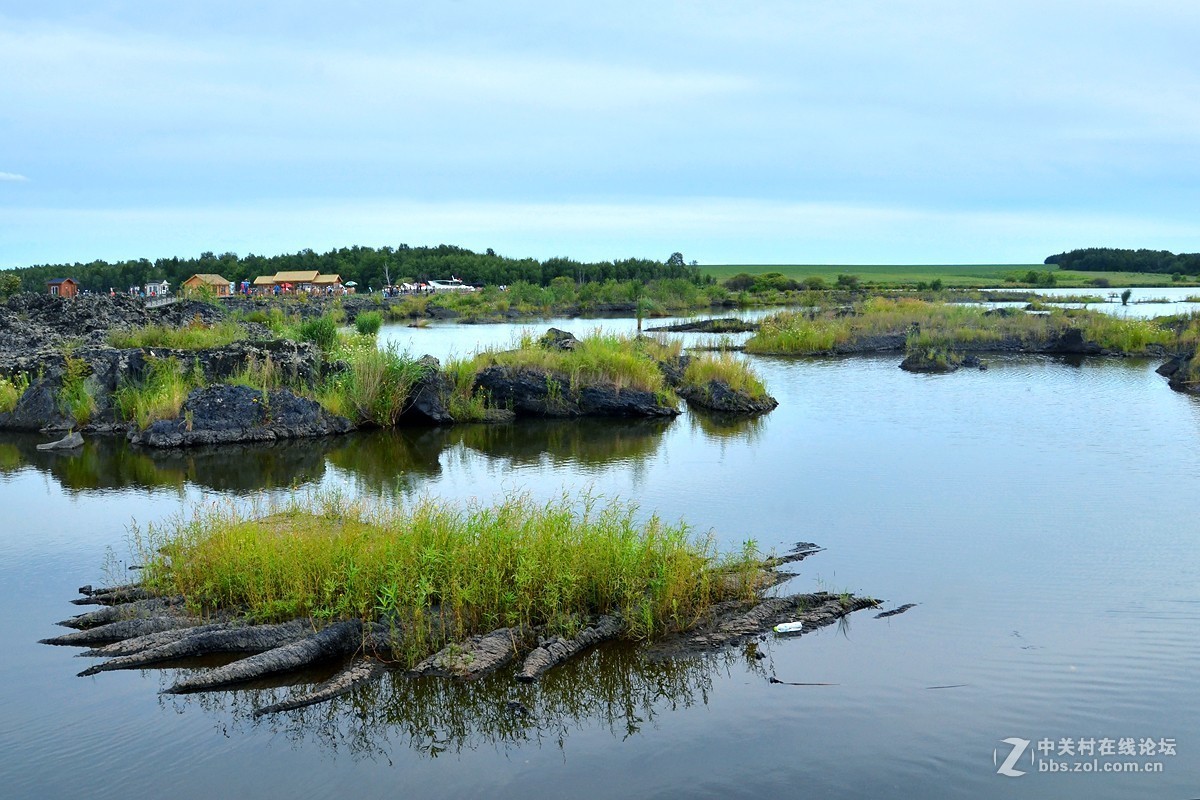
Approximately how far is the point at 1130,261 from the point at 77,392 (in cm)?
13952

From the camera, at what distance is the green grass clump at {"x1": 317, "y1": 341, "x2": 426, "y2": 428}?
64.8 ft

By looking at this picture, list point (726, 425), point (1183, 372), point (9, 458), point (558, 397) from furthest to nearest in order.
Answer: point (1183, 372), point (558, 397), point (726, 425), point (9, 458)

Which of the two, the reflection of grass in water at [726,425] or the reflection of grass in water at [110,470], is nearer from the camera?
the reflection of grass in water at [110,470]

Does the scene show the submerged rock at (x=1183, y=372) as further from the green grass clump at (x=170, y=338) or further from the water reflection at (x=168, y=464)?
the green grass clump at (x=170, y=338)

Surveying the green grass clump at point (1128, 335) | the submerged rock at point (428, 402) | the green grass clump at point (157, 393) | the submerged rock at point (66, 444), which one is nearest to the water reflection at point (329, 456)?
the submerged rock at point (66, 444)

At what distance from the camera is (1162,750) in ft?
22.2

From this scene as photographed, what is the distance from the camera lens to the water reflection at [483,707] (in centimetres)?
705

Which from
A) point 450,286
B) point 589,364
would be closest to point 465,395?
point 589,364

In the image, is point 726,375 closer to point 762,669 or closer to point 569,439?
point 569,439

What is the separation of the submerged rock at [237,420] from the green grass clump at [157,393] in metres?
0.28

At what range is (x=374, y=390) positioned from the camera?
19734 millimetres

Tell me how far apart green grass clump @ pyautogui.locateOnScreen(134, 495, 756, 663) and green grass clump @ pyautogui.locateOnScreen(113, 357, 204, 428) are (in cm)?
940

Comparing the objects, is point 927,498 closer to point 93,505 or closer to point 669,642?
point 669,642

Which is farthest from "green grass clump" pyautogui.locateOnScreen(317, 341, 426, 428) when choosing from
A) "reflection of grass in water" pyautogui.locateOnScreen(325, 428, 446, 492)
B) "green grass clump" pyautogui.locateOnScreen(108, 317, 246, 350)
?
"green grass clump" pyautogui.locateOnScreen(108, 317, 246, 350)
